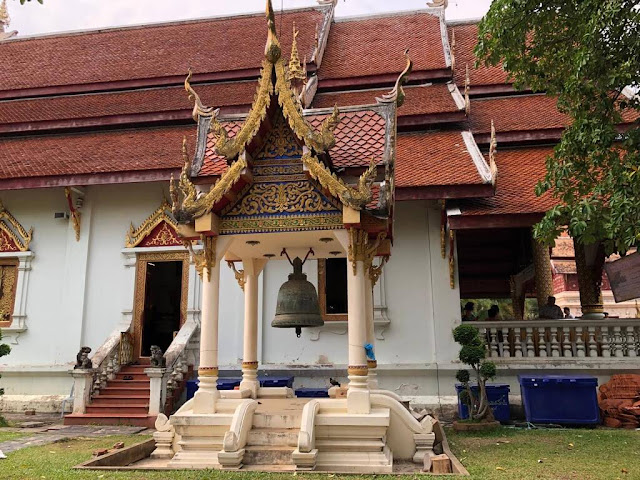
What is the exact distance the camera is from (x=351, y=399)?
5020 millimetres

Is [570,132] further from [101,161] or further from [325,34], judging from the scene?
[325,34]

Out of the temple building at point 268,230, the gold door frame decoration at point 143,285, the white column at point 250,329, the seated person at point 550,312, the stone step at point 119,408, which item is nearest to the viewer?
the temple building at point 268,230

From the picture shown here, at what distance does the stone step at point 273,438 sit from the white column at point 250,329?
119 cm

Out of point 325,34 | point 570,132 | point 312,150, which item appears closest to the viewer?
point 312,150

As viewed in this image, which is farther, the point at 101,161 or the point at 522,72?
the point at 101,161

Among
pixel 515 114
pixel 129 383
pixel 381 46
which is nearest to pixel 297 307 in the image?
pixel 129 383

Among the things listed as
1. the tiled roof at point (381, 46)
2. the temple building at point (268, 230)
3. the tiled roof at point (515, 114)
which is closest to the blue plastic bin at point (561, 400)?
the temple building at point (268, 230)

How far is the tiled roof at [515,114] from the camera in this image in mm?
10719

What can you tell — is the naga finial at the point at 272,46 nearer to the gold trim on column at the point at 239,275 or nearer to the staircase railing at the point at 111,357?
the gold trim on column at the point at 239,275

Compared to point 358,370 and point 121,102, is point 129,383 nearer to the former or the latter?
point 358,370

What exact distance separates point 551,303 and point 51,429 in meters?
8.46

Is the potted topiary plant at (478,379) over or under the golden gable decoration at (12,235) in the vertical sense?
under

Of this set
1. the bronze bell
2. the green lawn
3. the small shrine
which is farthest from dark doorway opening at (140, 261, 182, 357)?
the small shrine

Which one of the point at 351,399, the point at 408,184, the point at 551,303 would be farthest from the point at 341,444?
the point at 551,303
